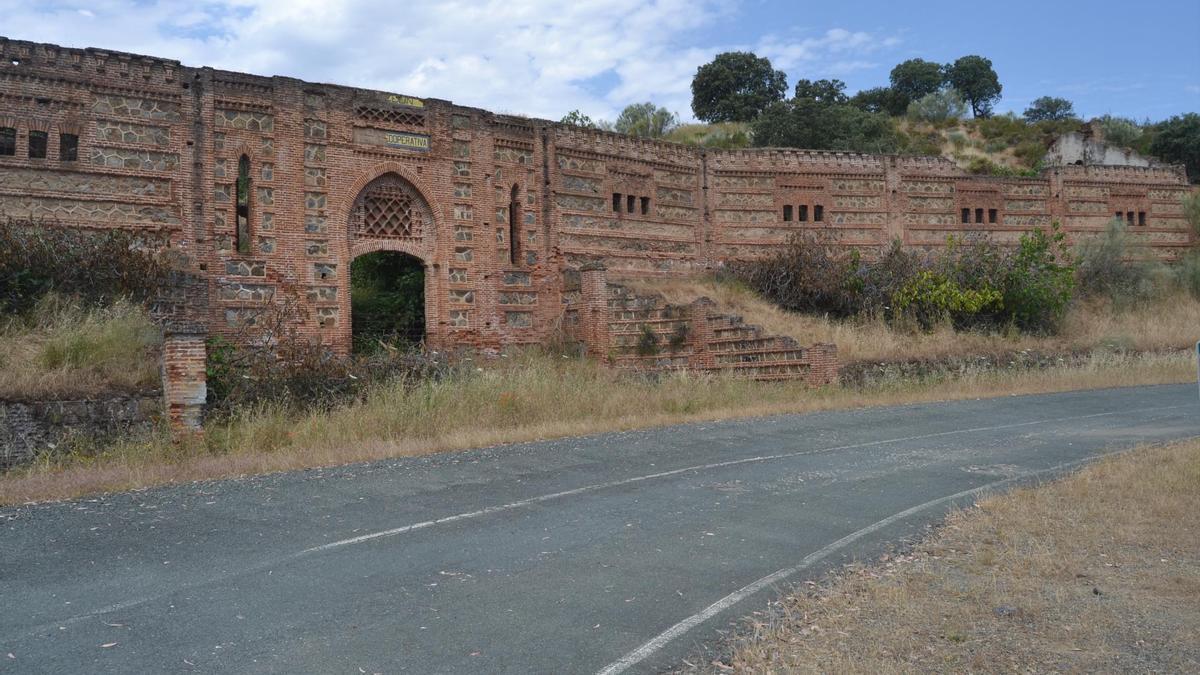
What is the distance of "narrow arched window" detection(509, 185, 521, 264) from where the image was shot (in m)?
23.4

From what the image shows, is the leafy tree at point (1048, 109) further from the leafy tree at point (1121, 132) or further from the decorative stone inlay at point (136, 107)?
the decorative stone inlay at point (136, 107)

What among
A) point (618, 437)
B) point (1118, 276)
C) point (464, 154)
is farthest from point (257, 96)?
point (1118, 276)

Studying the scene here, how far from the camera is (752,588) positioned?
717 cm

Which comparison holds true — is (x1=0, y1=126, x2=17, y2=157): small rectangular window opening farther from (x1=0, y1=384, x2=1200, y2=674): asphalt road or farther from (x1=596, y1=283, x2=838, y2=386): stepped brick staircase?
(x1=596, y1=283, x2=838, y2=386): stepped brick staircase


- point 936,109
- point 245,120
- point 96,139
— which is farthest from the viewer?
point 936,109

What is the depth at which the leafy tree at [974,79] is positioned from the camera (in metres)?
71.7

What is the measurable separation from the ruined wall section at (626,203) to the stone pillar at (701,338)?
3.33m

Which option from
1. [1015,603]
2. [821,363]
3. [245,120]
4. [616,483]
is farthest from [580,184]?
[1015,603]

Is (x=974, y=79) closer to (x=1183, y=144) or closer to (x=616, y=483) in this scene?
(x=1183, y=144)

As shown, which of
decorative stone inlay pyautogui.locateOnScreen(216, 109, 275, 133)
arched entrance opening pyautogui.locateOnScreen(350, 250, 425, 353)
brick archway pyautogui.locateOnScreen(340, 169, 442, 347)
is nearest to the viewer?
decorative stone inlay pyautogui.locateOnScreen(216, 109, 275, 133)

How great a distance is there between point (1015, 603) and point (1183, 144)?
166 feet

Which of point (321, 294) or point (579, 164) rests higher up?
point (579, 164)

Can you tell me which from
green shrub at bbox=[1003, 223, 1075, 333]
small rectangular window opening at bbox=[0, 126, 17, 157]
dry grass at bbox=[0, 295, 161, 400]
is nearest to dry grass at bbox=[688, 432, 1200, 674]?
dry grass at bbox=[0, 295, 161, 400]

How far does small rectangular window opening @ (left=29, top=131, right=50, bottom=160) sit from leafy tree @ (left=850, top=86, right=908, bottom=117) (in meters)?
57.0
